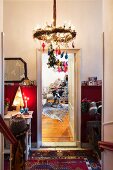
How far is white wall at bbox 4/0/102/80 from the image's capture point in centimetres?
518

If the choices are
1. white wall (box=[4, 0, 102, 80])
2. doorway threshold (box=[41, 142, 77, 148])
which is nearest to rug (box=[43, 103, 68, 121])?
doorway threshold (box=[41, 142, 77, 148])

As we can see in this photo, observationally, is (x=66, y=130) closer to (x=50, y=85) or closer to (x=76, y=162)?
(x=76, y=162)

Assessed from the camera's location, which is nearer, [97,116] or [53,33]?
[53,33]

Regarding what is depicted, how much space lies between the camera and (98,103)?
5.18 meters

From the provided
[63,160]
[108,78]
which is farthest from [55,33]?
[63,160]

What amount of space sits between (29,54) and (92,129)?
219 cm

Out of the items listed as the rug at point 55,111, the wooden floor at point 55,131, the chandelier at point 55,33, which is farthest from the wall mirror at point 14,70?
the rug at point 55,111

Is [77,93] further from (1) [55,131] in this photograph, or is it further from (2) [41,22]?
(1) [55,131]

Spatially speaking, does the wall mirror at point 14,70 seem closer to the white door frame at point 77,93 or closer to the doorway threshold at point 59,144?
the white door frame at point 77,93

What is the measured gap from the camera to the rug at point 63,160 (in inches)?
163

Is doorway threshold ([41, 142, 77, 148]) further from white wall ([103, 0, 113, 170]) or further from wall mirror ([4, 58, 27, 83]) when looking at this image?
white wall ([103, 0, 113, 170])

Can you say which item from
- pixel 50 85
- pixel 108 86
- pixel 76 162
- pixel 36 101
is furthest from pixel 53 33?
pixel 50 85

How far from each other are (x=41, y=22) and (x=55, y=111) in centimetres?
585

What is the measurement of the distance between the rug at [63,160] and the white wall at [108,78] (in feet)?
4.84
